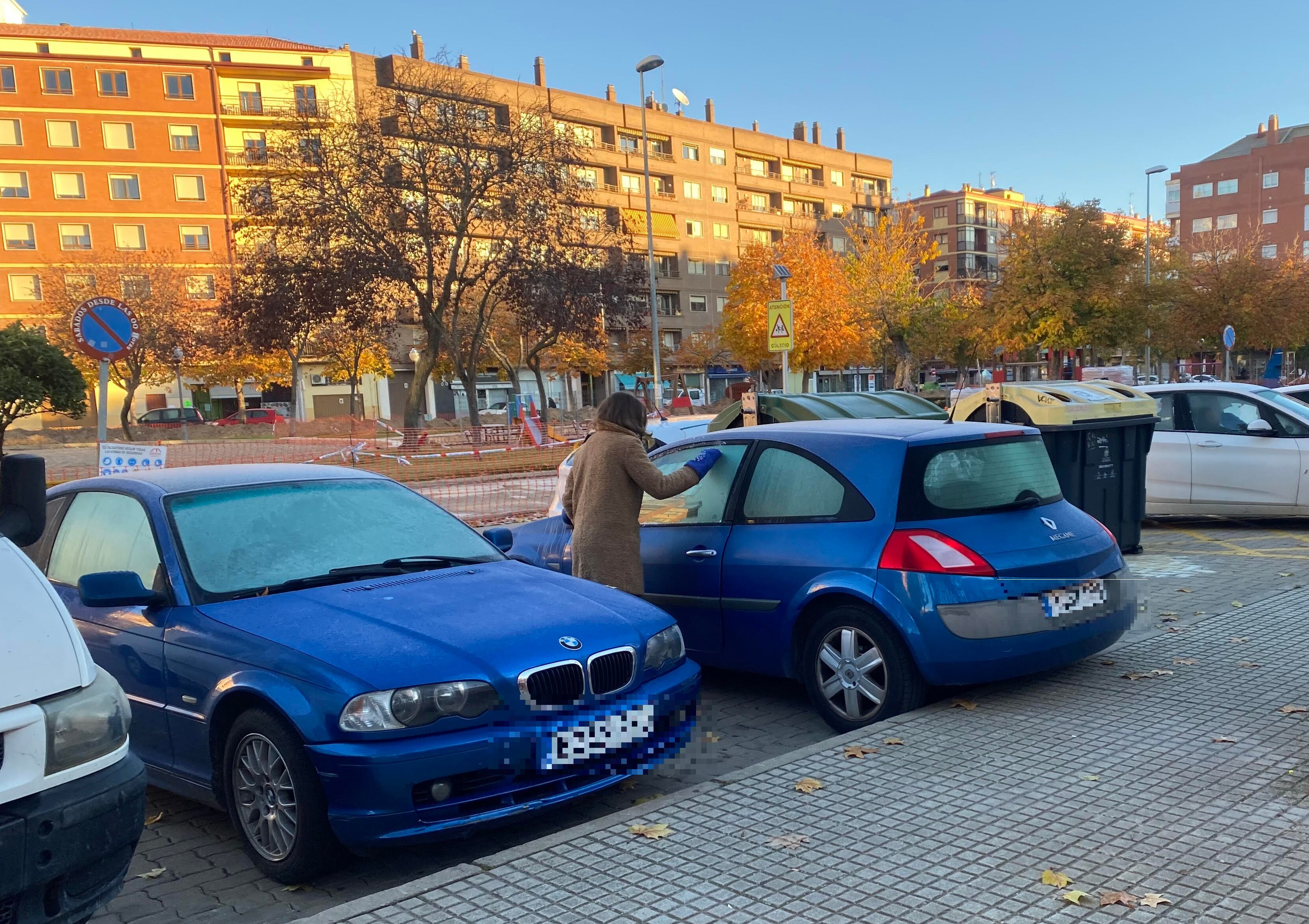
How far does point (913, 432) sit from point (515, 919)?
3.20 metres

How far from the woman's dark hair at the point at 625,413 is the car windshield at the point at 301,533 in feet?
3.38

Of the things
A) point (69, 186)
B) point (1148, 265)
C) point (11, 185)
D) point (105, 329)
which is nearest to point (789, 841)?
point (105, 329)

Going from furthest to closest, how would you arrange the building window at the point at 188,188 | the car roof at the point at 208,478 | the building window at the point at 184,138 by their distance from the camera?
the building window at the point at 188,188 → the building window at the point at 184,138 → the car roof at the point at 208,478

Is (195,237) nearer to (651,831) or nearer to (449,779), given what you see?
(449,779)

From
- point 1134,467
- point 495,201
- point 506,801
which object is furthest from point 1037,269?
point 506,801

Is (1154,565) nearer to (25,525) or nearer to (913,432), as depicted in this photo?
(913,432)

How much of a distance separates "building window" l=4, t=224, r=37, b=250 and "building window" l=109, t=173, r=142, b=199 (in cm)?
472

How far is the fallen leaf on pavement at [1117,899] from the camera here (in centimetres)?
300

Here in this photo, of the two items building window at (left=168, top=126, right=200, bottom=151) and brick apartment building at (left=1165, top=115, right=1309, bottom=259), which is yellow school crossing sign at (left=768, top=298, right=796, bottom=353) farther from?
brick apartment building at (left=1165, top=115, right=1309, bottom=259)

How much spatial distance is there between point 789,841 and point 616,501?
245cm

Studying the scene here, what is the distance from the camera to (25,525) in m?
3.73

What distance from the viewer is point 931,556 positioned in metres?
4.76

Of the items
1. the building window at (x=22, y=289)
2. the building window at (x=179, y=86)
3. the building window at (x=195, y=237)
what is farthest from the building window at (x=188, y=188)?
the building window at (x=22, y=289)

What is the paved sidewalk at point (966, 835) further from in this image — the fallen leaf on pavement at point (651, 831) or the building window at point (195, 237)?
the building window at point (195, 237)
